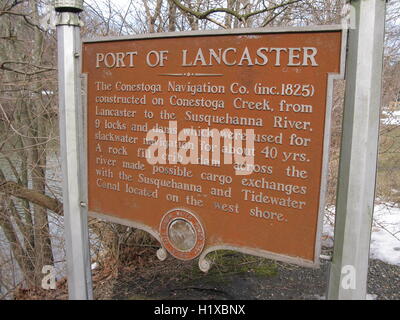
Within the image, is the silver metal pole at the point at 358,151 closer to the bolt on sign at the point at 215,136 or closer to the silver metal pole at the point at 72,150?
the bolt on sign at the point at 215,136

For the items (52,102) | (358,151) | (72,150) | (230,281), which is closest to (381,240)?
(230,281)

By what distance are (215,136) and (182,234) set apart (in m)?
0.69

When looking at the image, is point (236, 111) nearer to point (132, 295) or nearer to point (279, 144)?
point (279, 144)

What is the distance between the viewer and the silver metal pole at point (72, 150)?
8.45 ft

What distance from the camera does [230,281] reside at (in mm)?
4355

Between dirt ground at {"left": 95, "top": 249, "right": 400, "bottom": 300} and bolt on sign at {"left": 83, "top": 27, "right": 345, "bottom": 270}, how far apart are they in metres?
1.92

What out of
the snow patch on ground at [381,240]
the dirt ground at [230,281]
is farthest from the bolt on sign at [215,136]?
the snow patch on ground at [381,240]

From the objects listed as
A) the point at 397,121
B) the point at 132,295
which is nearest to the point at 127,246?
the point at 132,295

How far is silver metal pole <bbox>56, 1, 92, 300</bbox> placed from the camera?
8.45ft
